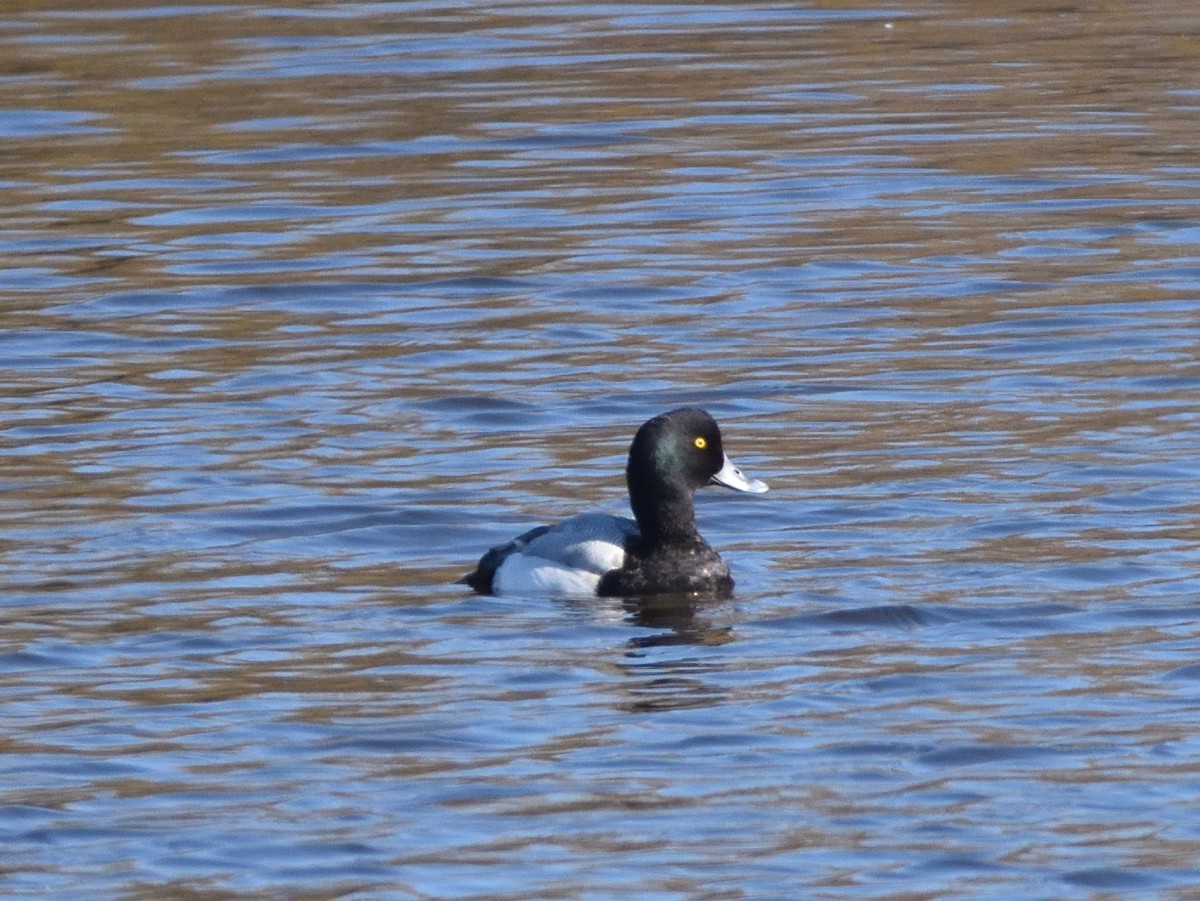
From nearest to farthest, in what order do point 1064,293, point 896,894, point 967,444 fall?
point 896,894
point 967,444
point 1064,293

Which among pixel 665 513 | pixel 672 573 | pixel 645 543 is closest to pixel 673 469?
pixel 665 513

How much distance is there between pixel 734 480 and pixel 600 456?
164 cm

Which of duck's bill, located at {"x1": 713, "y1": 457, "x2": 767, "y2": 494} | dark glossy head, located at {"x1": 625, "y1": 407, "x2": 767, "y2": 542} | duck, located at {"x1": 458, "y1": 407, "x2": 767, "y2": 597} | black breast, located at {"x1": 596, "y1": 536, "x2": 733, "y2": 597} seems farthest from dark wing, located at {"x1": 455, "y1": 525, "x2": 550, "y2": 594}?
duck's bill, located at {"x1": 713, "y1": 457, "x2": 767, "y2": 494}

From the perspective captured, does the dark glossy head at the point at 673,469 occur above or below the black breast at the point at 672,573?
above

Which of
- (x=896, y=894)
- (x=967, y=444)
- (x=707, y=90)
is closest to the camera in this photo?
(x=896, y=894)

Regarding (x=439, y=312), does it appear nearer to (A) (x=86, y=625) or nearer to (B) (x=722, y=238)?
(B) (x=722, y=238)

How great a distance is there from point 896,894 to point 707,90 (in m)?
16.8

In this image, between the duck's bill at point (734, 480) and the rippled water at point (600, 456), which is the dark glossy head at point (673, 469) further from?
the rippled water at point (600, 456)

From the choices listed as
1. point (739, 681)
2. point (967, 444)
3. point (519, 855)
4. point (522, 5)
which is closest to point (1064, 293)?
point (967, 444)

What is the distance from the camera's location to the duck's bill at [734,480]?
1158 cm

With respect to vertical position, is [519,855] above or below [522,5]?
below

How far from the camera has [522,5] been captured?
1125 inches

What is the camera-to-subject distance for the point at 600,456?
1317 centimetres

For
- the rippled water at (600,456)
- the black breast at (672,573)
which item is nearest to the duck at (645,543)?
the black breast at (672,573)
